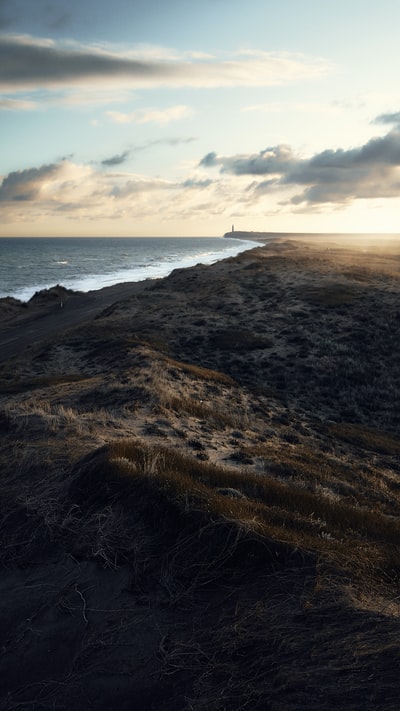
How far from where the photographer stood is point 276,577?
6.28 metres

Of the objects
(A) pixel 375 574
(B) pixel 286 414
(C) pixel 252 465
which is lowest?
(B) pixel 286 414

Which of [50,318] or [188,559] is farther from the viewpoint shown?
[50,318]

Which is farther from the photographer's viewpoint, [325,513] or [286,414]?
[286,414]

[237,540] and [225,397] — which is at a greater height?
[237,540]

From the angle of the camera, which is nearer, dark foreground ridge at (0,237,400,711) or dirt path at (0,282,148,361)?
dark foreground ridge at (0,237,400,711)

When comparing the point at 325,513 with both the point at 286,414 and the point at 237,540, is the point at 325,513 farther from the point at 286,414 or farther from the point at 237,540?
the point at 286,414

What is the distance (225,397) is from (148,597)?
50.8 ft

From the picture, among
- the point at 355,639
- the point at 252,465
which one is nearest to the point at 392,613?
the point at 355,639

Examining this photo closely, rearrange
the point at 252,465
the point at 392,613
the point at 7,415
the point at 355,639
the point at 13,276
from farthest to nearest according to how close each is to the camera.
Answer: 1. the point at 13,276
2. the point at 7,415
3. the point at 252,465
4. the point at 392,613
5. the point at 355,639

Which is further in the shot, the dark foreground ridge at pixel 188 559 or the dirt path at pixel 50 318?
the dirt path at pixel 50 318

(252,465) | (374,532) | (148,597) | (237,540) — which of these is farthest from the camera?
(252,465)

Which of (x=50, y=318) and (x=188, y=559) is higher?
(x=188, y=559)

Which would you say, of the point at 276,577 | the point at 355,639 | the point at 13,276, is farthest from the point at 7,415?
the point at 13,276

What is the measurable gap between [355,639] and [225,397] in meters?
16.6
